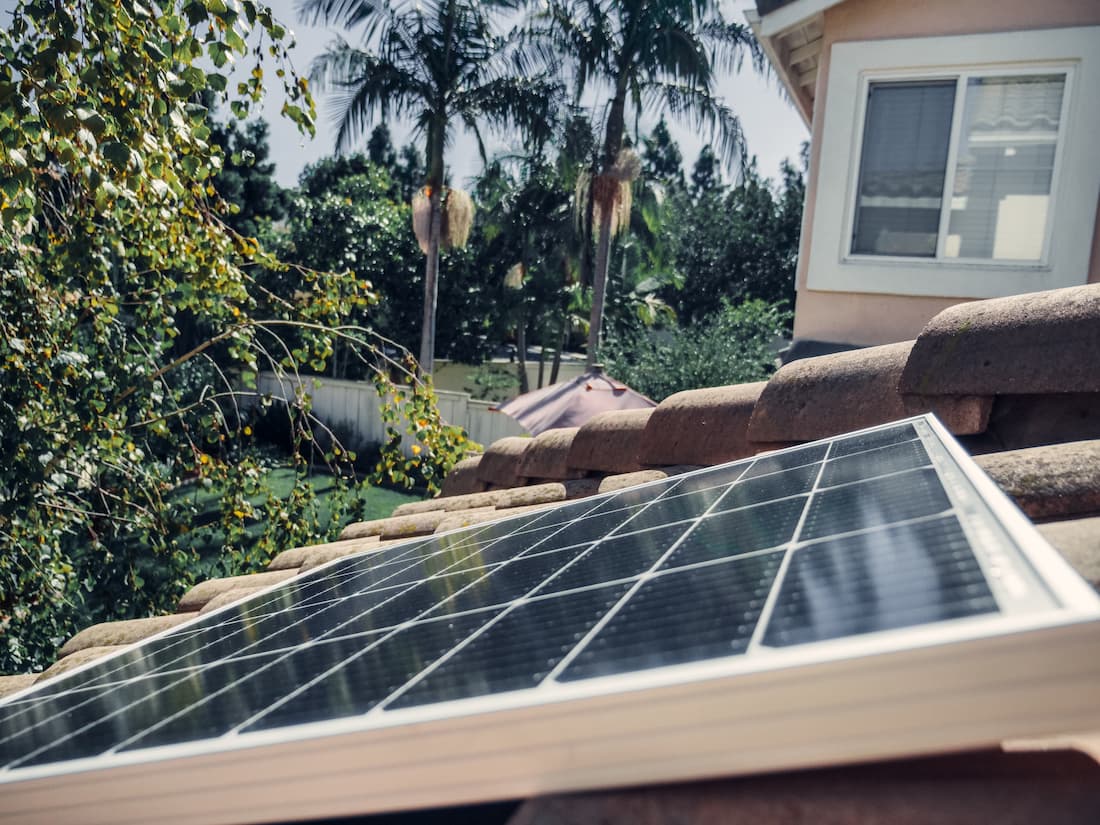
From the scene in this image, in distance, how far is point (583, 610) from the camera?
5.21 feet

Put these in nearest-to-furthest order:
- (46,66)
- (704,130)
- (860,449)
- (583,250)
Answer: (860,449) → (46,66) → (704,130) → (583,250)

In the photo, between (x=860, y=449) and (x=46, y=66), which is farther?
(x=46, y=66)

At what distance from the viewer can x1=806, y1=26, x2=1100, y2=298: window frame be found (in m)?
7.20

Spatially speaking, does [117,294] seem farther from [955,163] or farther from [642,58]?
[642,58]

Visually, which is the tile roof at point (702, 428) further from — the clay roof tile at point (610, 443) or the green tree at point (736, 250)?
the green tree at point (736, 250)

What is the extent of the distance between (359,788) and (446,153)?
22280 mm

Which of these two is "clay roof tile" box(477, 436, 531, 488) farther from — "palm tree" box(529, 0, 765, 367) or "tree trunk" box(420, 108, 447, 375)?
"palm tree" box(529, 0, 765, 367)

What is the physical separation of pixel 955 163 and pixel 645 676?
7.89m

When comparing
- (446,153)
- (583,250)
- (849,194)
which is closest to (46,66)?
(849,194)

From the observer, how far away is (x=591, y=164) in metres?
22.3

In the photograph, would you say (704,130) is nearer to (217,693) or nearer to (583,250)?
(583,250)

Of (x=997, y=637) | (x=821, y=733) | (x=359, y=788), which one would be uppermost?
(x=997, y=637)

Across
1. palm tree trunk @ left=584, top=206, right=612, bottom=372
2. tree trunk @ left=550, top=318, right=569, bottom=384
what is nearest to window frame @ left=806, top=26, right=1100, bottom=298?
palm tree trunk @ left=584, top=206, right=612, bottom=372

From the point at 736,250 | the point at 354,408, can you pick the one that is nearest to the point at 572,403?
A: the point at 354,408
